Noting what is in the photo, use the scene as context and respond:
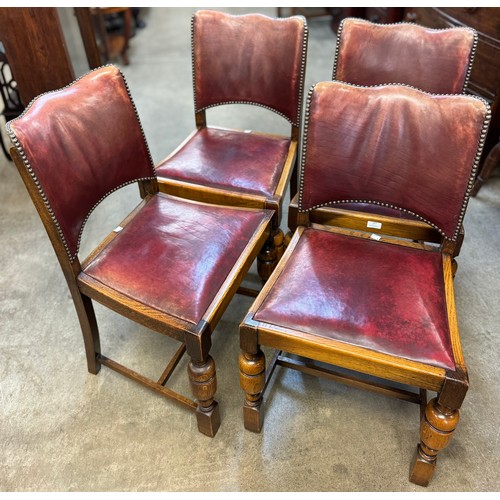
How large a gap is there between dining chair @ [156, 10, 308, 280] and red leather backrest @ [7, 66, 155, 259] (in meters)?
0.26

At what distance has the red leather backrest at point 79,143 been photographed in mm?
1116

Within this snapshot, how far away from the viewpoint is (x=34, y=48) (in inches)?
84.8

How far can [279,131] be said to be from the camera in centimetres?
282

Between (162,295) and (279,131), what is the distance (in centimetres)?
187

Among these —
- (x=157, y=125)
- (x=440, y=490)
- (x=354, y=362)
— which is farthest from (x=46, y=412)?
(x=157, y=125)

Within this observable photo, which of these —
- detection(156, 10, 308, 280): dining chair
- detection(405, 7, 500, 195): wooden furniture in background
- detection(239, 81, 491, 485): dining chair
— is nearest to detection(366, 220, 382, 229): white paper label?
detection(239, 81, 491, 485): dining chair

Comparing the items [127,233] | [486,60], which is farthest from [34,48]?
[486,60]

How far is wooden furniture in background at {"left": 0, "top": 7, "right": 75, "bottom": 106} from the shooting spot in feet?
6.76

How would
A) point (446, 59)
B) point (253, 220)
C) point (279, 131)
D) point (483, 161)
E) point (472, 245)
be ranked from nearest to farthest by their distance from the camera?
point (253, 220), point (446, 59), point (472, 245), point (483, 161), point (279, 131)

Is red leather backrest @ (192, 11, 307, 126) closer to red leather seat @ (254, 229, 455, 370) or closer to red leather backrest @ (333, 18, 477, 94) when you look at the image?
red leather backrest @ (333, 18, 477, 94)

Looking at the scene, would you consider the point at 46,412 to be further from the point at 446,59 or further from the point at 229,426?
the point at 446,59

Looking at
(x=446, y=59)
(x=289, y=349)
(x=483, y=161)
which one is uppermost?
(x=446, y=59)

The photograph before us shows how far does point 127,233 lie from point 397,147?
0.78m

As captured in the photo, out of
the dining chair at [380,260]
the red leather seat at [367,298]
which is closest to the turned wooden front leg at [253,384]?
the dining chair at [380,260]
